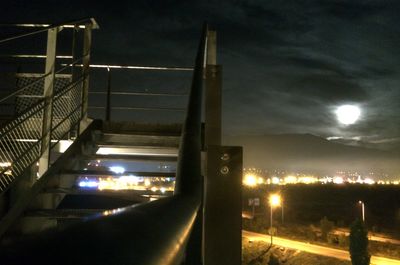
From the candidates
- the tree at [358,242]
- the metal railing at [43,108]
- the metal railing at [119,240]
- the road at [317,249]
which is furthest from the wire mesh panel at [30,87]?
the road at [317,249]

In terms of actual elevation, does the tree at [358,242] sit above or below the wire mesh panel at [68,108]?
below

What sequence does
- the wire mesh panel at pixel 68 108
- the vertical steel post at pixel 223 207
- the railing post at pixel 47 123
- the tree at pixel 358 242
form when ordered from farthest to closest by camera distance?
1. the tree at pixel 358 242
2. the wire mesh panel at pixel 68 108
3. the railing post at pixel 47 123
4. the vertical steel post at pixel 223 207

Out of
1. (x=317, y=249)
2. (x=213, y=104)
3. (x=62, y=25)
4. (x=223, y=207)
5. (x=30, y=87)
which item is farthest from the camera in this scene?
(x=317, y=249)

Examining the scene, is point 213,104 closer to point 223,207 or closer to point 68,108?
point 223,207

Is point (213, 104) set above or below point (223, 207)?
above

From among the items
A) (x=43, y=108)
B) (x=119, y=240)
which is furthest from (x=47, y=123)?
(x=119, y=240)

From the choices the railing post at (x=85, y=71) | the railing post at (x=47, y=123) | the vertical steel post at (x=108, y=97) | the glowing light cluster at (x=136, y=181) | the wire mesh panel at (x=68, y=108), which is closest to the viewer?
the railing post at (x=47, y=123)

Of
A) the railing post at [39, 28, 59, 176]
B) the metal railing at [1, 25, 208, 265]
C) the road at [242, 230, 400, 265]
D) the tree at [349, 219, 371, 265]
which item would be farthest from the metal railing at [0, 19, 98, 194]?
the road at [242, 230, 400, 265]

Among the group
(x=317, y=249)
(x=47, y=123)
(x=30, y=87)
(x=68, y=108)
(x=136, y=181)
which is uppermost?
(x=30, y=87)

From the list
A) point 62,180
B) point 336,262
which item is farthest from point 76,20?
point 336,262

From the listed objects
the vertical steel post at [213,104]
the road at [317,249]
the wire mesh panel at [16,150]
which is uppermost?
the vertical steel post at [213,104]

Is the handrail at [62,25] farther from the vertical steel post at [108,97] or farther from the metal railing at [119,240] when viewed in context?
the metal railing at [119,240]

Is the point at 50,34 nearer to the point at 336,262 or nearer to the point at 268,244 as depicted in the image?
the point at 336,262

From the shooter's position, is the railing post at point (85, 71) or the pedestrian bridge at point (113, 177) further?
the railing post at point (85, 71)
